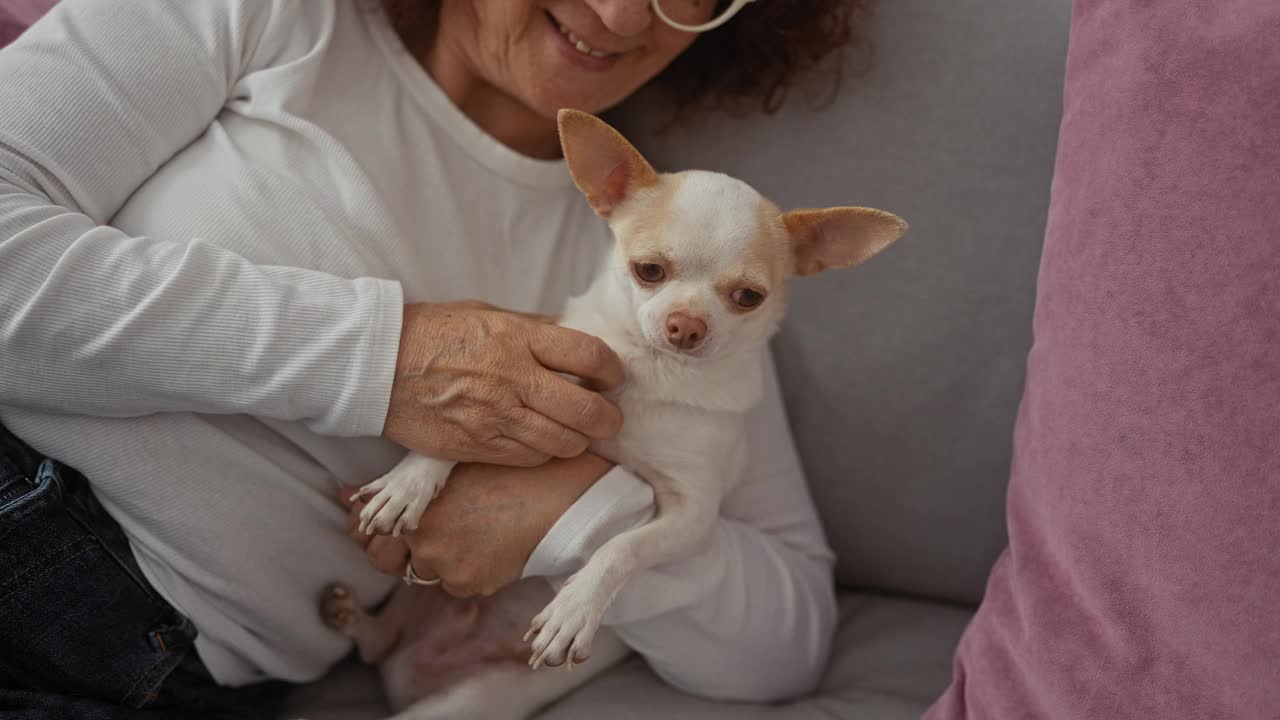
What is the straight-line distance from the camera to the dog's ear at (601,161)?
3.18ft

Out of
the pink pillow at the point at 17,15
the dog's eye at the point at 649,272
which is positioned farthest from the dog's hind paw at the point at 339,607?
the pink pillow at the point at 17,15

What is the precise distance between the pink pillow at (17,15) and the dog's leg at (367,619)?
88 cm

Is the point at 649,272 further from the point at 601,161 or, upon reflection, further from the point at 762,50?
the point at 762,50

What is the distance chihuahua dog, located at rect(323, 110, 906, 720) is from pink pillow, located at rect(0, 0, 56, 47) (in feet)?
2.68

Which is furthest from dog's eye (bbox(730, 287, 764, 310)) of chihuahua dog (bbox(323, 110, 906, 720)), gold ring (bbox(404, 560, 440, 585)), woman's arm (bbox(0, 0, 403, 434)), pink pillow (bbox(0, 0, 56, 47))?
pink pillow (bbox(0, 0, 56, 47))

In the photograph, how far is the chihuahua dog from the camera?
3.20 feet

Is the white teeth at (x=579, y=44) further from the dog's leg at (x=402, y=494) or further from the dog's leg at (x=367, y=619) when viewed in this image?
the dog's leg at (x=367, y=619)

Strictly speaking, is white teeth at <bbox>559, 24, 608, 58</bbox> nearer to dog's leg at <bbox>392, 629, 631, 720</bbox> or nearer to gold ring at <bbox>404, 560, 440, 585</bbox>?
gold ring at <bbox>404, 560, 440, 585</bbox>

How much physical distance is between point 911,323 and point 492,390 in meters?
0.73

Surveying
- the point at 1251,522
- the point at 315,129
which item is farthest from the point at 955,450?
the point at 315,129

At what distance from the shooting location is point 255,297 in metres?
0.95

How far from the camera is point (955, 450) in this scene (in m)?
1.40

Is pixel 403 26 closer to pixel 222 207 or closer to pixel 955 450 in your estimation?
pixel 222 207

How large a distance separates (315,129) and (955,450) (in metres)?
1.08
